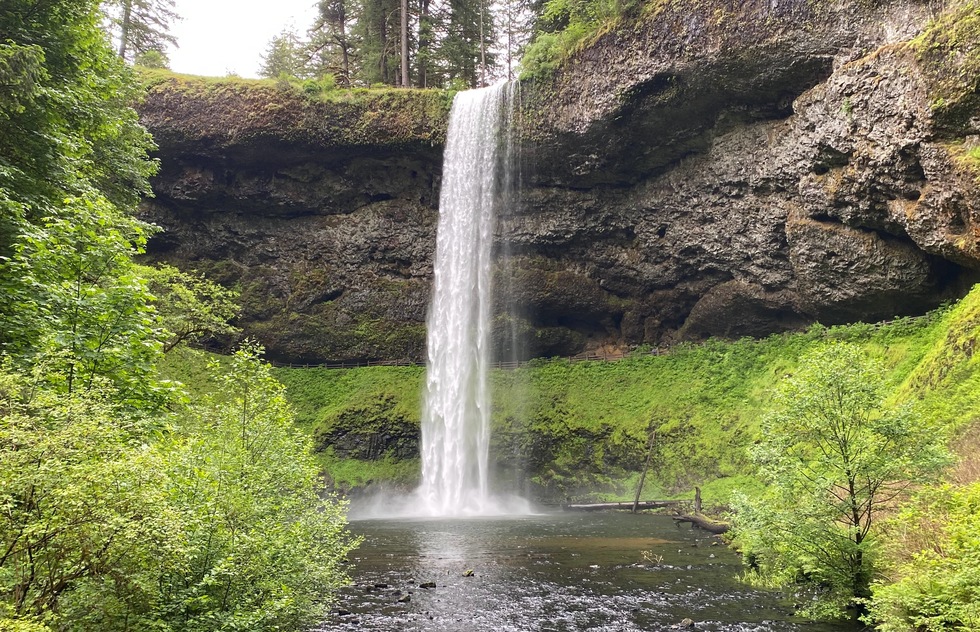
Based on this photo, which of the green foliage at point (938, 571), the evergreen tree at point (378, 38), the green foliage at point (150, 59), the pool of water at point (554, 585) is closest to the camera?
the green foliage at point (938, 571)

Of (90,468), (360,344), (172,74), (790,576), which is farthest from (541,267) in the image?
(90,468)

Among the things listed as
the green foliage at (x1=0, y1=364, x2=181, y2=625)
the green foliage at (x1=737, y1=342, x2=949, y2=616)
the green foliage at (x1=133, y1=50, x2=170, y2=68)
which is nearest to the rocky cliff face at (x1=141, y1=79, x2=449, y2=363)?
the green foliage at (x1=133, y1=50, x2=170, y2=68)

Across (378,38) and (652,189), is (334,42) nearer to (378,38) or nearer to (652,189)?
(378,38)

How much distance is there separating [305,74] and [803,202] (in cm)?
3544

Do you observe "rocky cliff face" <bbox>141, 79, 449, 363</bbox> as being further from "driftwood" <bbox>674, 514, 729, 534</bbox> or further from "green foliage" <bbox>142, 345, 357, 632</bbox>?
"green foliage" <bbox>142, 345, 357, 632</bbox>

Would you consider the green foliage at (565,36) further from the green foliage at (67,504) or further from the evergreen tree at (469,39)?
the green foliage at (67,504)

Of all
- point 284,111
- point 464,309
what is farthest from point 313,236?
point 464,309

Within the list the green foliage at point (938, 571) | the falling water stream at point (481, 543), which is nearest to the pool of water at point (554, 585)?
the falling water stream at point (481, 543)

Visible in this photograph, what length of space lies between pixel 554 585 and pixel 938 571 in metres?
6.81

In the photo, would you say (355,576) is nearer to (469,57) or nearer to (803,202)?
(803,202)

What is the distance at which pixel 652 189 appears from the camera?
3023cm

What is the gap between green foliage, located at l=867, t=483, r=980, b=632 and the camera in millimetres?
5777

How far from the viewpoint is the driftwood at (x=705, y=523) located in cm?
1713

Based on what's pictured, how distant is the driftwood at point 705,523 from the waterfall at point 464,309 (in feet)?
33.1
